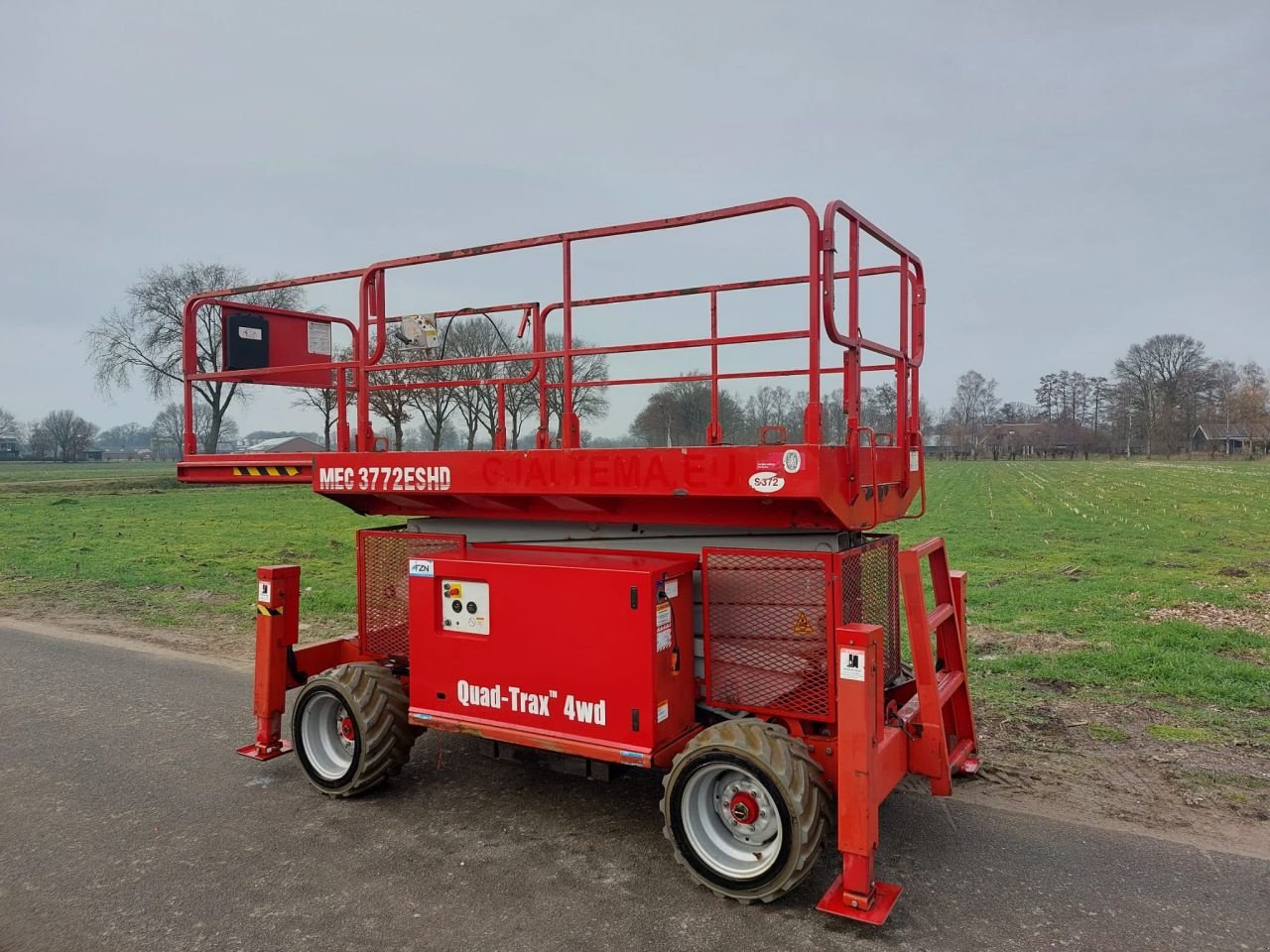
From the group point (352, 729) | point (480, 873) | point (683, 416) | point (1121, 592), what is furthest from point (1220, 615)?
point (352, 729)

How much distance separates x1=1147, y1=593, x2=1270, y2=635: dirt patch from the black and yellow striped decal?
27.4 ft

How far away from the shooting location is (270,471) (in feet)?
17.8

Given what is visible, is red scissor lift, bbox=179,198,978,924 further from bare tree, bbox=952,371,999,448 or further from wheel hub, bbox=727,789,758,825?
bare tree, bbox=952,371,999,448

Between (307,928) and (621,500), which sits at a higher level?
(621,500)

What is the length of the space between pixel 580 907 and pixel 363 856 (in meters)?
1.20

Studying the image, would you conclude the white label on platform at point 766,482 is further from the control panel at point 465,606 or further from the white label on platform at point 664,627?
the control panel at point 465,606

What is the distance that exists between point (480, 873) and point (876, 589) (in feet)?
8.10

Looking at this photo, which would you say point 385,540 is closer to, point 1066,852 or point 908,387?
point 908,387

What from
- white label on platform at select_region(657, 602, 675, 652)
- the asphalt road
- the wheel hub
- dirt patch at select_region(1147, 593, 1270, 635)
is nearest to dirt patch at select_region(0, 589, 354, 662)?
the asphalt road

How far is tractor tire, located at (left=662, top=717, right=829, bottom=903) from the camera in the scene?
3635 millimetres

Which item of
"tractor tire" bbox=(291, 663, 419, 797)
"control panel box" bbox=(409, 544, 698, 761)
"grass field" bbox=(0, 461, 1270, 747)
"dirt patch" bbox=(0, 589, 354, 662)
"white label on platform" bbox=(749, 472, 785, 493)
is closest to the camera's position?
"white label on platform" bbox=(749, 472, 785, 493)

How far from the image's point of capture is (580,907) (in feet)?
12.2

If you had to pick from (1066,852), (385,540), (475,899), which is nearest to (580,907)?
(475,899)

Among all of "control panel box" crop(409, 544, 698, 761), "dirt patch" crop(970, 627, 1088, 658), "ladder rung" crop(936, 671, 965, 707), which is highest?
"control panel box" crop(409, 544, 698, 761)
